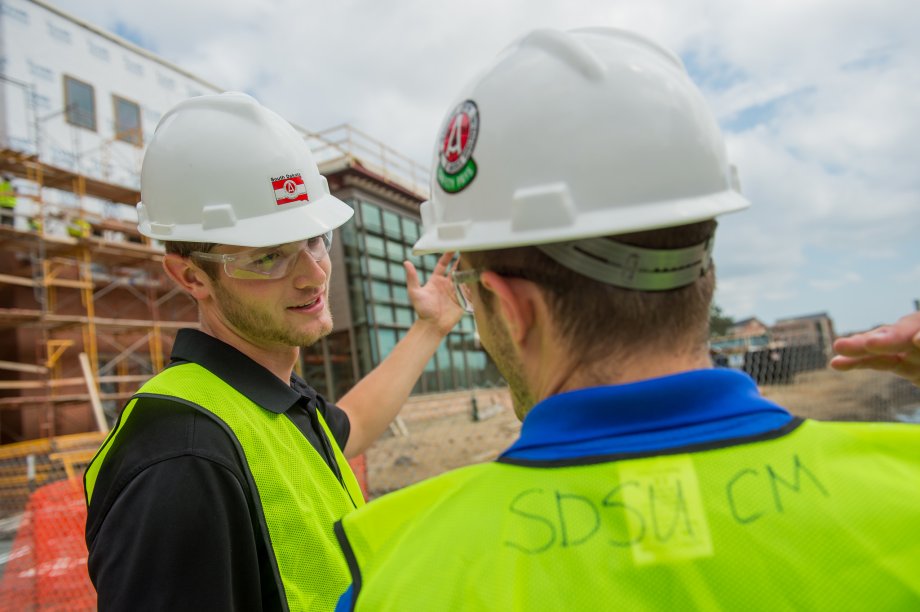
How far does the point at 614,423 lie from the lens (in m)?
0.88

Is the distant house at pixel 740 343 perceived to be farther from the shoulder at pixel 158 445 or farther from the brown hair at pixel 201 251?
the shoulder at pixel 158 445

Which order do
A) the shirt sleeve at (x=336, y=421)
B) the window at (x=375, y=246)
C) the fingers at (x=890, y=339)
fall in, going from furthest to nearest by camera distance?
the window at (x=375, y=246), the shirt sleeve at (x=336, y=421), the fingers at (x=890, y=339)

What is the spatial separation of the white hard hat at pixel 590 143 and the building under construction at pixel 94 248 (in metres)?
13.5

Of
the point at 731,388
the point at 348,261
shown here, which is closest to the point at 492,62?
the point at 731,388

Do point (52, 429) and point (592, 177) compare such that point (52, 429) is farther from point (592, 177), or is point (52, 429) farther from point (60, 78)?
point (592, 177)

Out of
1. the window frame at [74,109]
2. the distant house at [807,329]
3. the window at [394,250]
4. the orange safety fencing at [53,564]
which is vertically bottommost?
the distant house at [807,329]

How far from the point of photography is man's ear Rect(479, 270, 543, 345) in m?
1.02

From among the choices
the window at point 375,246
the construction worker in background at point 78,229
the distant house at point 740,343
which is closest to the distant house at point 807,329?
the distant house at point 740,343

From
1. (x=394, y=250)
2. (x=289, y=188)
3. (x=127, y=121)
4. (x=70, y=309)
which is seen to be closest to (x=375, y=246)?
(x=394, y=250)

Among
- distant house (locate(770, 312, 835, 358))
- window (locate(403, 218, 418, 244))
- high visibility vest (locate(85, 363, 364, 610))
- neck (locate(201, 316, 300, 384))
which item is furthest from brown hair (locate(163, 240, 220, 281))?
distant house (locate(770, 312, 835, 358))

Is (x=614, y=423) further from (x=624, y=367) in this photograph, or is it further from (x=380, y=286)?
(x=380, y=286)

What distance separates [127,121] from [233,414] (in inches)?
653

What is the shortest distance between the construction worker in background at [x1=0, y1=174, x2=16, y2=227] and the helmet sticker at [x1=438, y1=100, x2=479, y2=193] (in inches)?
533

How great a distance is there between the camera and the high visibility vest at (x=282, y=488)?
1.50m
